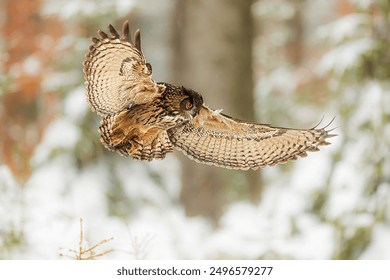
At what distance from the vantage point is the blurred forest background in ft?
9.61

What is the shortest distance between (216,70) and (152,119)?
2.31 metres

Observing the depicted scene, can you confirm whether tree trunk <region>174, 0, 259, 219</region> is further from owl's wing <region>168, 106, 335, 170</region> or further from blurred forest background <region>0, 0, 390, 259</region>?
owl's wing <region>168, 106, 335, 170</region>

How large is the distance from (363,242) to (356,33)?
126cm

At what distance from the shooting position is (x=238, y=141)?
1807 millimetres

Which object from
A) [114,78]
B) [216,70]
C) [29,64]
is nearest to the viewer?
[114,78]

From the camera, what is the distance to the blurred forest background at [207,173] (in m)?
2.93

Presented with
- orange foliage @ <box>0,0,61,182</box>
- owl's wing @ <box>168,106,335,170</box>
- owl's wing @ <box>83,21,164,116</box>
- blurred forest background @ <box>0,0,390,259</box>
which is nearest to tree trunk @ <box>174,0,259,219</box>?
blurred forest background @ <box>0,0,390,259</box>

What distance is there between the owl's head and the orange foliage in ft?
11.9

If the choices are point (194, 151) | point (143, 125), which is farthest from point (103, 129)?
point (194, 151)

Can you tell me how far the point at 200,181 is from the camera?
162 inches

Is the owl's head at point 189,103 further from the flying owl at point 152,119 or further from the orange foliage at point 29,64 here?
the orange foliage at point 29,64

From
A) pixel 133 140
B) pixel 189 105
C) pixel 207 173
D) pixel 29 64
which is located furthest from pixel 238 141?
pixel 29 64

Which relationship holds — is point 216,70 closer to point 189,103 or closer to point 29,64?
point 189,103

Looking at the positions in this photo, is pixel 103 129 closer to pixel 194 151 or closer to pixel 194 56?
pixel 194 151
